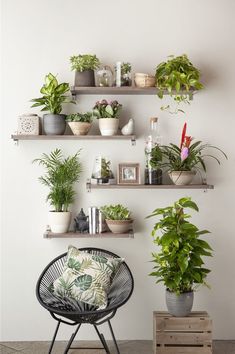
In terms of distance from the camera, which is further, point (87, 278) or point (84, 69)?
point (84, 69)

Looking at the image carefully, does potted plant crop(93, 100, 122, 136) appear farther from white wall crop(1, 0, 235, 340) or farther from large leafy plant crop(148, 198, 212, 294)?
large leafy plant crop(148, 198, 212, 294)

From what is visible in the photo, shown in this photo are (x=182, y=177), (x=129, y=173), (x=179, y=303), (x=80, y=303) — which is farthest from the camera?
(x=129, y=173)

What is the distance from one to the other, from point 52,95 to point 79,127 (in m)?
0.29

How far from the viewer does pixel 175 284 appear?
359 cm

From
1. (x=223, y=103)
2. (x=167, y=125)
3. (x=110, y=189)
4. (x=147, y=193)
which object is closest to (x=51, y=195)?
(x=110, y=189)

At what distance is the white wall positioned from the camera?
4.07 metres

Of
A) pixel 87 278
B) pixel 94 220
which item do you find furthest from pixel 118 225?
pixel 87 278

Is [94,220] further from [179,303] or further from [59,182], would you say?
[179,303]

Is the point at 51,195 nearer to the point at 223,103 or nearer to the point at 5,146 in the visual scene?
the point at 5,146

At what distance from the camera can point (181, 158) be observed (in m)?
3.92

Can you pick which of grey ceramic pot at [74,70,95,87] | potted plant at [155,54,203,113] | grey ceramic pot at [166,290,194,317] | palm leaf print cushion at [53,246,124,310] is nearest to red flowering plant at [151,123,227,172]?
potted plant at [155,54,203,113]

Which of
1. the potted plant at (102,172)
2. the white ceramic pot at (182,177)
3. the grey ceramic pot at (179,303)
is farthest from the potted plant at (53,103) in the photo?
the grey ceramic pot at (179,303)

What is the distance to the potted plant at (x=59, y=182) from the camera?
3.96m

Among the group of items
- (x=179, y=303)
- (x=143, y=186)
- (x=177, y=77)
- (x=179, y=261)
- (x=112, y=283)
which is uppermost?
(x=177, y=77)
